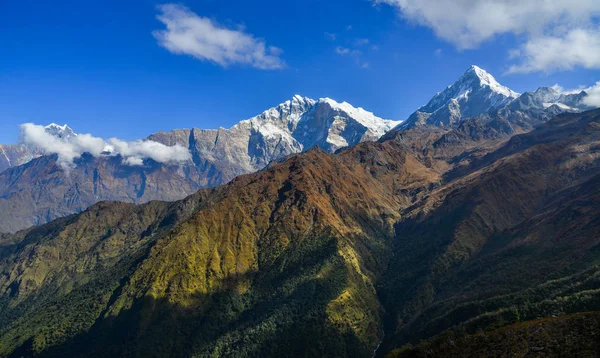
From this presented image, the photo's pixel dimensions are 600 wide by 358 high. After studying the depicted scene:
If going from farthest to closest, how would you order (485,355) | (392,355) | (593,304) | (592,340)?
(593,304) → (392,355) → (485,355) → (592,340)

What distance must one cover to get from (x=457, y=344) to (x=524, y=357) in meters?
30.6

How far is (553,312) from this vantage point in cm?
19450

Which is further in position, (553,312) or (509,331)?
(553,312)

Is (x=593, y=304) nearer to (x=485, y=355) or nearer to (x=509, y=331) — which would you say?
(x=509, y=331)

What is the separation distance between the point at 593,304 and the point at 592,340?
97.1m

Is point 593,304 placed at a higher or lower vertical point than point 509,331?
lower

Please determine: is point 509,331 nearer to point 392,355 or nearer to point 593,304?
point 392,355

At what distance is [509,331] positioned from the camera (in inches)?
5556

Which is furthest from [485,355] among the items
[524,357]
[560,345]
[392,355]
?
[392,355]

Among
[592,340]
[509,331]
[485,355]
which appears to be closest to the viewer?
[592,340]

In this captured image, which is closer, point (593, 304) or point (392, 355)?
point (392, 355)

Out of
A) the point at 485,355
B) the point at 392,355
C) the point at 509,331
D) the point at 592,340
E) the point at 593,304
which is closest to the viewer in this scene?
the point at 592,340

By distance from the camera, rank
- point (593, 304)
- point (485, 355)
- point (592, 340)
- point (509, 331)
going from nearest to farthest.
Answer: point (592, 340), point (485, 355), point (509, 331), point (593, 304)

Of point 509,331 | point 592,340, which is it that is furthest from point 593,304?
point 592,340
